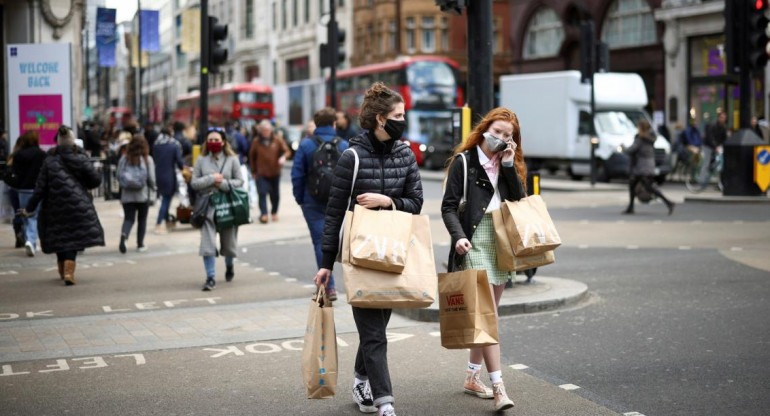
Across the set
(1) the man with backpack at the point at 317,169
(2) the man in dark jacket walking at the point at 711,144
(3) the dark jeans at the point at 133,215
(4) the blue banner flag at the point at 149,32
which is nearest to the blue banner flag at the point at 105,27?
(4) the blue banner flag at the point at 149,32

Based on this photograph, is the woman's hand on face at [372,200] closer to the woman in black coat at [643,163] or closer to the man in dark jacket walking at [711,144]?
the woman in black coat at [643,163]

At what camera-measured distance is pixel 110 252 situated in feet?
46.8

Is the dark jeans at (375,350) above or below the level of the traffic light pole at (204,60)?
below

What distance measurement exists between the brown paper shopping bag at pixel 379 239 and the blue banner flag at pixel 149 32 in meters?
30.6

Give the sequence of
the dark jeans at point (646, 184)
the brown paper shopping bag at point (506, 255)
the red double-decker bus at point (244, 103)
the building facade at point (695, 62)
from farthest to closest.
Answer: the red double-decker bus at point (244, 103), the building facade at point (695, 62), the dark jeans at point (646, 184), the brown paper shopping bag at point (506, 255)

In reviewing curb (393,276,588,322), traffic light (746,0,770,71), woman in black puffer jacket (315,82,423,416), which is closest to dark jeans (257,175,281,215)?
traffic light (746,0,770,71)

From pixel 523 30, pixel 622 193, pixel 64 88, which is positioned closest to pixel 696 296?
pixel 64 88

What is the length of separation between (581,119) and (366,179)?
82.5ft

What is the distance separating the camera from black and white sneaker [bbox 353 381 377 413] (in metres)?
5.87

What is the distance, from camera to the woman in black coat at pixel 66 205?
1116 cm

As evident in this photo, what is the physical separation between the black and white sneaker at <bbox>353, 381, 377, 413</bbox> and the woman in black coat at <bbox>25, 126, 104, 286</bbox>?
6.10 m

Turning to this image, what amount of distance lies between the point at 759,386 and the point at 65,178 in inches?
296

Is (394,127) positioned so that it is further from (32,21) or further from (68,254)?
(32,21)

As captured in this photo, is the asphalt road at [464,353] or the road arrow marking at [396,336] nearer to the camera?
the asphalt road at [464,353]
